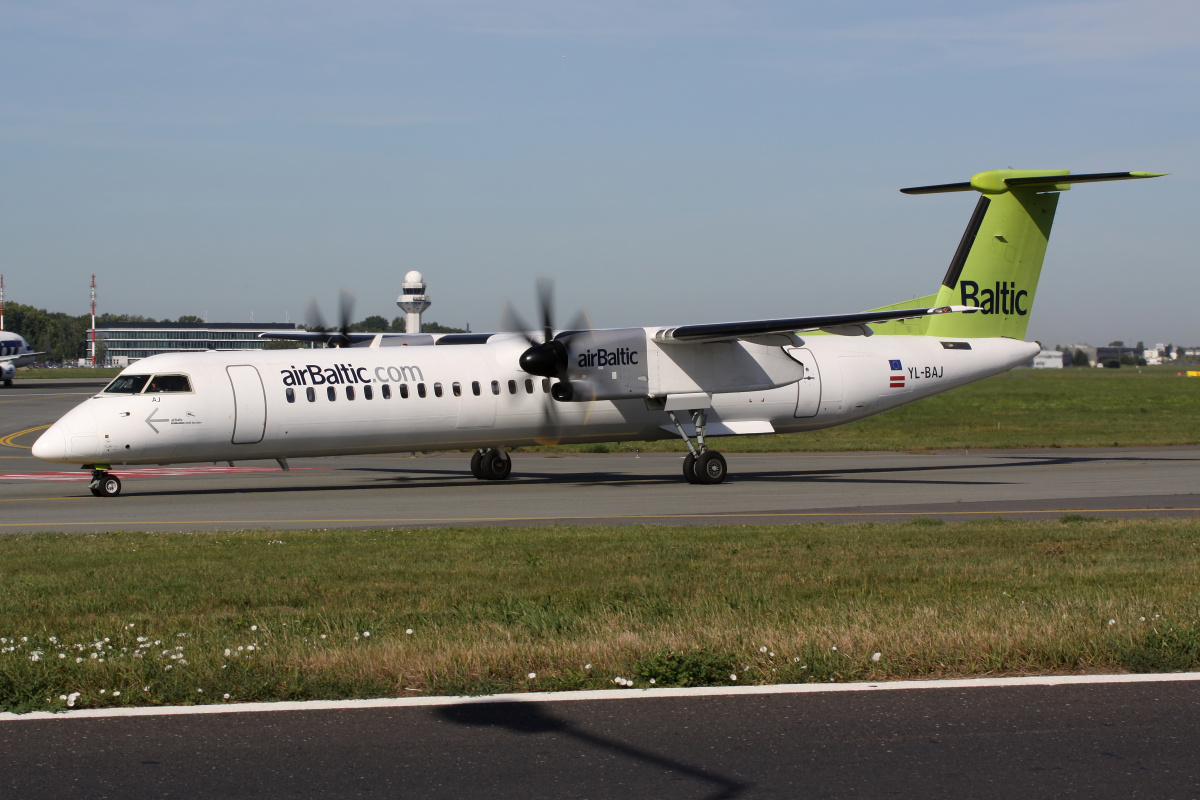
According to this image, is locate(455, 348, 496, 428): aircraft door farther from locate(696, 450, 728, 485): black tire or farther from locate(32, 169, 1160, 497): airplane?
locate(696, 450, 728, 485): black tire

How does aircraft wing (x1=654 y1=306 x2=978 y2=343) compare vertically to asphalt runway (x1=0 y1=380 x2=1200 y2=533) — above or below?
above

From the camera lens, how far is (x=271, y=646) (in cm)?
788

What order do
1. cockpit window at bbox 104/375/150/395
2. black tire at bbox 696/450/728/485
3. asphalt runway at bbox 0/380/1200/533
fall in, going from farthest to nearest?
black tire at bbox 696/450/728/485 → cockpit window at bbox 104/375/150/395 → asphalt runway at bbox 0/380/1200/533

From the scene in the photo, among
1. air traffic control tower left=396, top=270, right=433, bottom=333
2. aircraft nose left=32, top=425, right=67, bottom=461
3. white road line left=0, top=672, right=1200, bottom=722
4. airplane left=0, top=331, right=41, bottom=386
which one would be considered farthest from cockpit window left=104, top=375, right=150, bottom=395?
airplane left=0, top=331, right=41, bottom=386

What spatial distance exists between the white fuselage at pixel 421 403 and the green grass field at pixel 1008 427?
7746mm

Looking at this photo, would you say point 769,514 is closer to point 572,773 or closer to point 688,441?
point 688,441

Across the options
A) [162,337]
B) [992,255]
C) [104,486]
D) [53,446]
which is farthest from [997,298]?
[162,337]

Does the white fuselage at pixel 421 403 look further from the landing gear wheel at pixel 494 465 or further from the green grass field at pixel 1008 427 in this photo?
the green grass field at pixel 1008 427

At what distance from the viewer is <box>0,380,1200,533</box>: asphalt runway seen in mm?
18078

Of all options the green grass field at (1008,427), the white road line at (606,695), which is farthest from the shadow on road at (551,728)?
the green grass field at (1008,427)

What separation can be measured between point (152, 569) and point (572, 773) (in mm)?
8150

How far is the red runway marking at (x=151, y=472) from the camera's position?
83.5 ft

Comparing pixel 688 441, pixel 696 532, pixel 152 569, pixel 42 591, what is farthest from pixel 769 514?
pixel 42 591

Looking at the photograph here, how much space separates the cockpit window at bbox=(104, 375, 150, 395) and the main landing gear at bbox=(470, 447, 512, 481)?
25.0 feet
